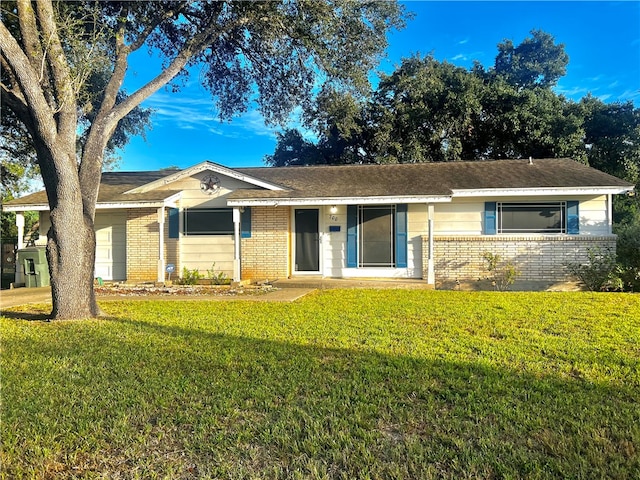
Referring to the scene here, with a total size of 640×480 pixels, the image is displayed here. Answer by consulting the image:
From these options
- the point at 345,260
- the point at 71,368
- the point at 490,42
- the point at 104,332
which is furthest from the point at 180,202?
the point at 490,42

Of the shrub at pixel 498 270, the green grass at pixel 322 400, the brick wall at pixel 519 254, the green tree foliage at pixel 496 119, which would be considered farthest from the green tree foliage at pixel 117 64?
the green tree foliage at pixel 496 119

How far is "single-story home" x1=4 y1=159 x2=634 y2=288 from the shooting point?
11625 millimetres

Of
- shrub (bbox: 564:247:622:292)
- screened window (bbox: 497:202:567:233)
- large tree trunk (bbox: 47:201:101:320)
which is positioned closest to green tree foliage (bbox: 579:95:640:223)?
screened window (bbox: 497:202:567:233)

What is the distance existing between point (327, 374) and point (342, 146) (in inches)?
830

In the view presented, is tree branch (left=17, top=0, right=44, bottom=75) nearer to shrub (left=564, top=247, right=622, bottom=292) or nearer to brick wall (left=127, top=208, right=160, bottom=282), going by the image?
brick wall (left=127, top=208, right=160, bottom=282)

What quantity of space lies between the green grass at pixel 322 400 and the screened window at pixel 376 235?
592cm

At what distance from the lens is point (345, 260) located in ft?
41.1

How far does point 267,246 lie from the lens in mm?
12500

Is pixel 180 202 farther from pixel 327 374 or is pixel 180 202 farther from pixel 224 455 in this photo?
pixel 224 455

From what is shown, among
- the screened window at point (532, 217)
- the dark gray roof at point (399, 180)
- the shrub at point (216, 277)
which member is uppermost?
the dark gray roof at point (399, 180)

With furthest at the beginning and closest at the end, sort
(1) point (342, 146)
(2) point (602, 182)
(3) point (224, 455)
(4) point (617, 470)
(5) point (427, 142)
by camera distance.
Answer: (1) point (342, 146), (5) point (427, 142), (2) point (602, 182), (3) point (224, 455), (4) point (617, 470)

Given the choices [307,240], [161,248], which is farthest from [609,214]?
[161,248]

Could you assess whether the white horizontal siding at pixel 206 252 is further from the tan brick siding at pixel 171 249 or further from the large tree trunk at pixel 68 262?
the large tree trunk at pixel 68 262

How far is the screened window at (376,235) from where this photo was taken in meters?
12.4
